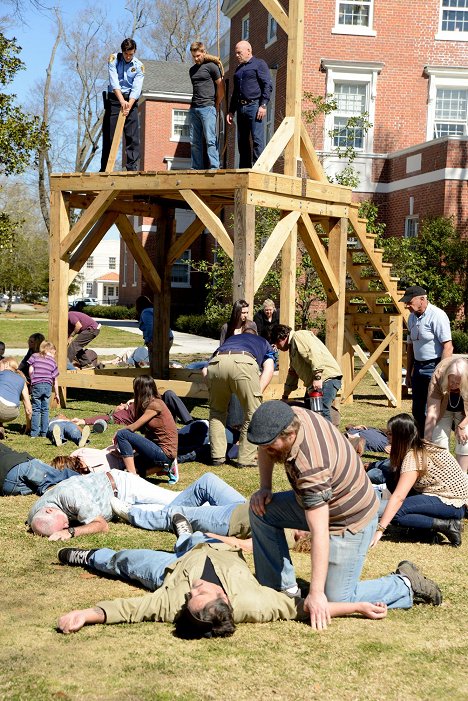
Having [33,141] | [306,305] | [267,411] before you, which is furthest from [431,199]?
[267,411]

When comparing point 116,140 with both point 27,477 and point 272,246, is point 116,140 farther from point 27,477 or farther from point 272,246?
point 27,477

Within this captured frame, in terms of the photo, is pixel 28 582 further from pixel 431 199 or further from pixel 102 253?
pixel 102 253

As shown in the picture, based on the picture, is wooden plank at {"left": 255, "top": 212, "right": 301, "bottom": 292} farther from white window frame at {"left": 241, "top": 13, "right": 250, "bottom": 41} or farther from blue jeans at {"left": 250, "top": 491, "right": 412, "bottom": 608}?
white window frame at {"left": 241, "top": 13, "right": 250, "bottom": 41}

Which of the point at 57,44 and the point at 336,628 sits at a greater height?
the point at 57,44

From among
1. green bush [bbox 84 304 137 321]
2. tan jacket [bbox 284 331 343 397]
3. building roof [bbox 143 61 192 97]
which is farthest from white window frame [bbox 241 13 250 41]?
tan jacket [bbox 284 331 343 397]

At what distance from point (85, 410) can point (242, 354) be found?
4.93 meters

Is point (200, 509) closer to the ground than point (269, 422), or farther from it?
closer to the ground

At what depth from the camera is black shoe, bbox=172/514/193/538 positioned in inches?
272

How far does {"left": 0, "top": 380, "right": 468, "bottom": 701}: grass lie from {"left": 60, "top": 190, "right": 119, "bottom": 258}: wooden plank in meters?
8.17

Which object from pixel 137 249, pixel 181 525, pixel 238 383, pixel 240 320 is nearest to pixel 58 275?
pixel 137 249

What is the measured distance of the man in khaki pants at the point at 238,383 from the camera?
10.1 m

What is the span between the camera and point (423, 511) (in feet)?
23.6

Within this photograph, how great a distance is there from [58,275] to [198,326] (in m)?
20.3

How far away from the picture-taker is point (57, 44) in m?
50.4
